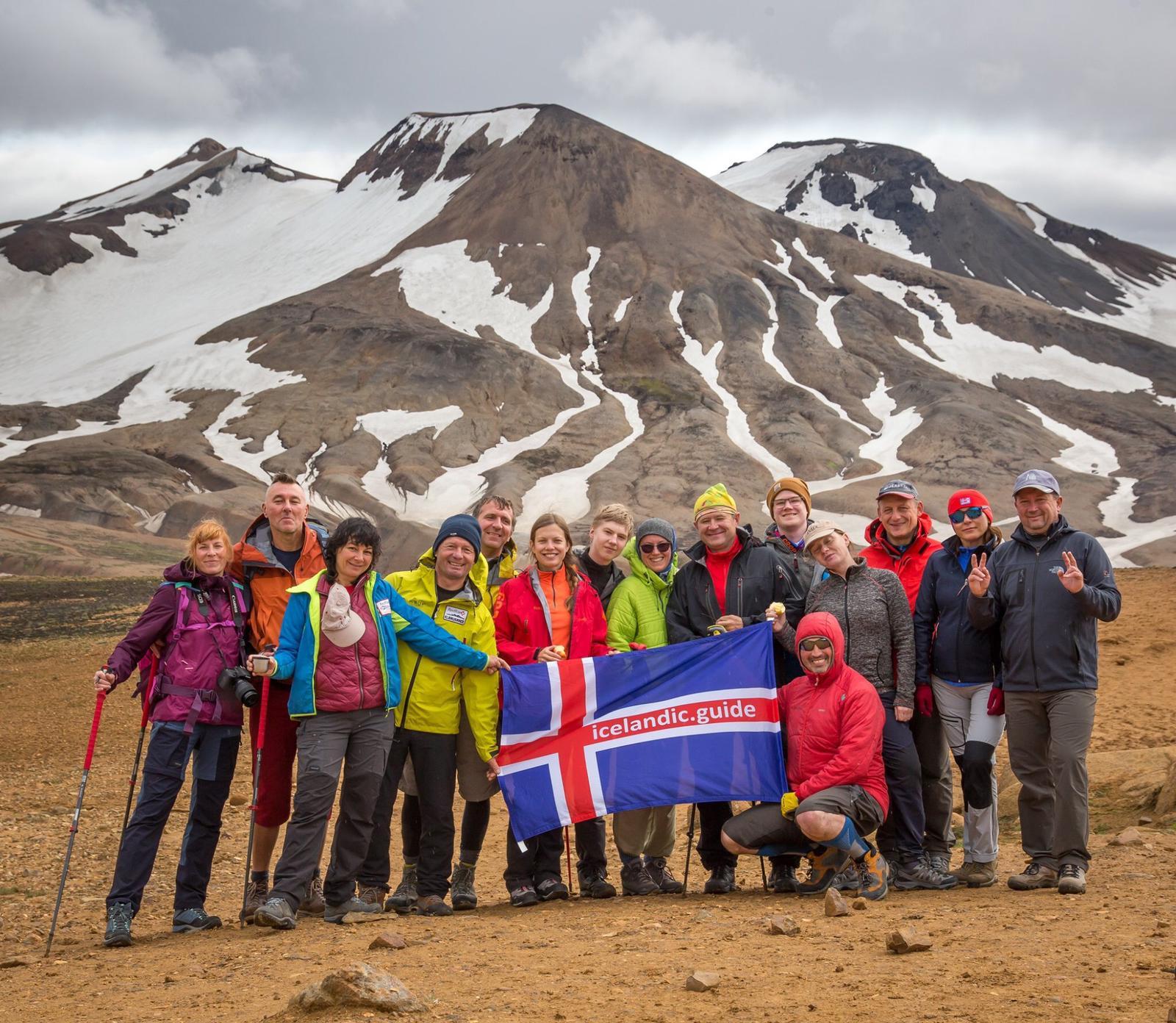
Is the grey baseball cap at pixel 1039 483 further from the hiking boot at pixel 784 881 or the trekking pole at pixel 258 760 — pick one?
the trekking pole at pixel 258 760

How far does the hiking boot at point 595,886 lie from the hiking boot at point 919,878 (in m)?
1.93

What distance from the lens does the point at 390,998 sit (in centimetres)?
490

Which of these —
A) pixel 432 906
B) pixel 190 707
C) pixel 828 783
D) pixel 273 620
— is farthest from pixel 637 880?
pixel 190 707

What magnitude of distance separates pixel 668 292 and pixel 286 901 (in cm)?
8344

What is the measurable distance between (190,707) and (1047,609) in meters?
5.63

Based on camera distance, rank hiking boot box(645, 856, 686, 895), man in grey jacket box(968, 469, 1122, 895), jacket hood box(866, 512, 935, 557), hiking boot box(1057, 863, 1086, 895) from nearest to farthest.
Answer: hiking boot box(1057, 863, 1086, 895)
man in grey jacket box(968, 469, 1122, 895)
hiking boot box(645, 856, 686, 895)
jacket hood box(866, 512, 935, 557)

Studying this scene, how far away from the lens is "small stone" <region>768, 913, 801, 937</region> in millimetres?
6156

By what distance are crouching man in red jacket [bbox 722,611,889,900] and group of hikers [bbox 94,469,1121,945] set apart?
0.05 feet

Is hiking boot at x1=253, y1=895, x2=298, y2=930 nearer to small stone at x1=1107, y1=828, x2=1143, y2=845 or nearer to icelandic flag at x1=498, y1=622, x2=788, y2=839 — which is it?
icelandic flag at x1=498, y1=622, x2=788, y2=839

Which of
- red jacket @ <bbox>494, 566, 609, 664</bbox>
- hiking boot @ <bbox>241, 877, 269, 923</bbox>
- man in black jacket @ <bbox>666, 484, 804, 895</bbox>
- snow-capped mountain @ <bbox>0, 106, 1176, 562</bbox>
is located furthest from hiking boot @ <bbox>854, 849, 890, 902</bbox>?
snow-capped mountain @ <bbox>0, 106, 1176, 562</bbox>

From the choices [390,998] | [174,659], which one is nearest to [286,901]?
[174,659]

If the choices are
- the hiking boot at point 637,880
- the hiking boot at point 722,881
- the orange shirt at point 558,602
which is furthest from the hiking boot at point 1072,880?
the orange shirt at point 558,602

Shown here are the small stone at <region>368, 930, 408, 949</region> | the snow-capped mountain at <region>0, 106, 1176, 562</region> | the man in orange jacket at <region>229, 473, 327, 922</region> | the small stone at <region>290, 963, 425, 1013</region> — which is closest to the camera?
the small stone at <region>290, 963, 425, 1013</region>

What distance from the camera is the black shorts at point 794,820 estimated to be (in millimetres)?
7301
